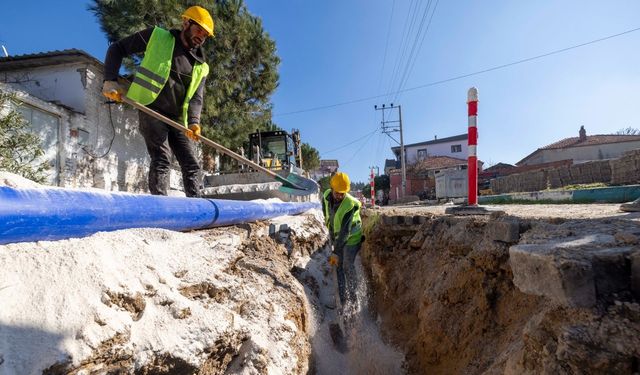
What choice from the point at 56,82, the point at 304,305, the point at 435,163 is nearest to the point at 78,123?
the point at 56,82

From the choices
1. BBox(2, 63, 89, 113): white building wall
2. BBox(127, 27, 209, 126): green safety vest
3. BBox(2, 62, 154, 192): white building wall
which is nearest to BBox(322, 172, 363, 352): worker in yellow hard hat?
BBox(127, 27, 209, 126): green safety vest

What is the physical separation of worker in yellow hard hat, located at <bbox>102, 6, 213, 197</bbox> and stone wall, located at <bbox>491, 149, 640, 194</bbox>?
10324mm

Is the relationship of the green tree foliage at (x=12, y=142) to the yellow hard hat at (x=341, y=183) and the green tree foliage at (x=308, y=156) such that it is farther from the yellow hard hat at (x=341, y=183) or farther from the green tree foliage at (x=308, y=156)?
the green tree foliage at (x=308, y=156)

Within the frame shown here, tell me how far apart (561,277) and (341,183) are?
10.6 feet

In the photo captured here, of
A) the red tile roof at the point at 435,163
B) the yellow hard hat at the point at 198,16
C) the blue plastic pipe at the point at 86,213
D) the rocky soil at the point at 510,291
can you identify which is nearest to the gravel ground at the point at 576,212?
the rocky soil at the point at 510,291

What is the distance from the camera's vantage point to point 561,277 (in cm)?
118

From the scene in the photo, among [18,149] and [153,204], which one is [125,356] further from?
[18,149]

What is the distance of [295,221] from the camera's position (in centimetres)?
426

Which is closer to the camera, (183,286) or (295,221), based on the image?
(183,286)

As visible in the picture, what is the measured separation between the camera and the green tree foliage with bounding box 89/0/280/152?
925 centimetres

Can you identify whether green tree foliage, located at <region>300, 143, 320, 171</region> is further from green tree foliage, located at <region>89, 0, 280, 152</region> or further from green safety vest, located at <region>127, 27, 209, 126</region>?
green safety vest, located at <region>127, 27, 209, 126</region>

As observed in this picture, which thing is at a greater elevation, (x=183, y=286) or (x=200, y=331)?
(x=183, y=286)

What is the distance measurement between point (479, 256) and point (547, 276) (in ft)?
4.21

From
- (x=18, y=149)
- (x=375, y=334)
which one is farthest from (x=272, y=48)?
(x=375, y=334)
